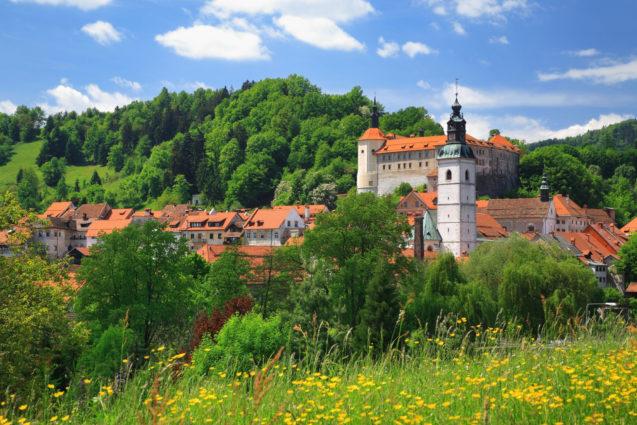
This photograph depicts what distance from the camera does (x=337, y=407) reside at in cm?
716

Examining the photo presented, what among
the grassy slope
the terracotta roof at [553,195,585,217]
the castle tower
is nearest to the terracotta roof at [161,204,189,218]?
the castle tower

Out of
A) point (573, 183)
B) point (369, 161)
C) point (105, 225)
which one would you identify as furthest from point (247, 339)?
point (573, 183)

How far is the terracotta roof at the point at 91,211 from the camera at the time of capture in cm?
11150

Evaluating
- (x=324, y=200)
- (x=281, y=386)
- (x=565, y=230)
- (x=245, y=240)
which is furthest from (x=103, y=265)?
(x=324, y=200)

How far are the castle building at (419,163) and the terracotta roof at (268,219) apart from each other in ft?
57.1

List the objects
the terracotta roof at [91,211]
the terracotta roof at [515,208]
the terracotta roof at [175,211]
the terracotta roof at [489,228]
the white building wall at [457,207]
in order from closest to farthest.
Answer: the white building wall at [457,207] → the terracotta roof at [489,228] → the terracotta roof at [515,208] → the terracotta roof at [175,211] → the terracotta roof at [91,211]

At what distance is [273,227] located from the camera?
90.6m

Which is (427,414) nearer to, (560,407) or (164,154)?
(560,407)

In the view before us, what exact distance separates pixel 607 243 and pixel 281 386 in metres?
79.4

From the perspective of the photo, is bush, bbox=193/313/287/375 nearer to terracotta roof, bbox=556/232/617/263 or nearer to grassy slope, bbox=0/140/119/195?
terracotta roof, bbox=556/232/617/263

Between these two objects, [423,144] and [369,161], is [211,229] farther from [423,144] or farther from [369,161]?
[423,144]

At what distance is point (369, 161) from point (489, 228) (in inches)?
1234

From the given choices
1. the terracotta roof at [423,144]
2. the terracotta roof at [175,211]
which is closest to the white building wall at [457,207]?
the terracotta roof at [423,144]

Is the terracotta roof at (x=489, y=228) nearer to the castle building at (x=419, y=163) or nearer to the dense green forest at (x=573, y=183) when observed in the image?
the castle building at (x=419, y=163)
